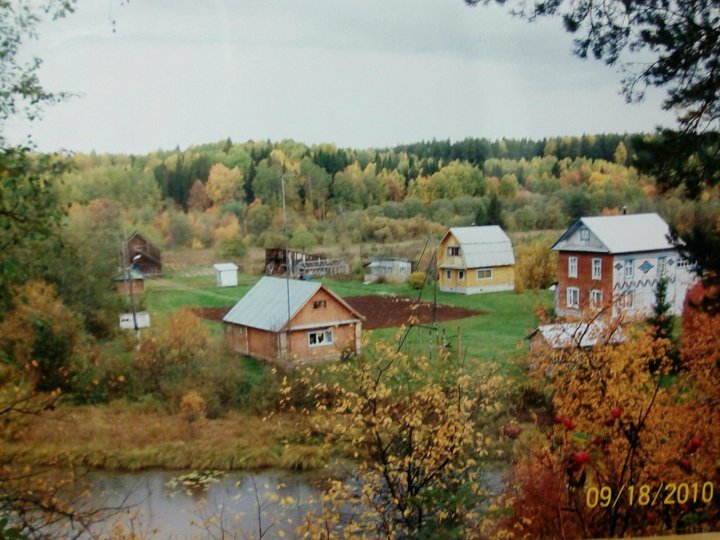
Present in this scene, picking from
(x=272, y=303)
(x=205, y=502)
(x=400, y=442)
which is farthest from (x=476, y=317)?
(x=205, y=502)

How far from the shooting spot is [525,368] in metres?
3.19

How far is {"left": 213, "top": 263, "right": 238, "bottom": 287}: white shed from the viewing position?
10.1 feet

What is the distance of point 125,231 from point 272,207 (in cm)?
58

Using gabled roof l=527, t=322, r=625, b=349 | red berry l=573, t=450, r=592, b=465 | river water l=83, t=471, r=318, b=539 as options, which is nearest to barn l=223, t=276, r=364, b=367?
river water l=83, t=471, r=318, b=539

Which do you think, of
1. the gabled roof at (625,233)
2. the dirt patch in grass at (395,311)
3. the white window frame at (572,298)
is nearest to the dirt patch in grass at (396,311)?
the dirt patch in grass at (395,311)

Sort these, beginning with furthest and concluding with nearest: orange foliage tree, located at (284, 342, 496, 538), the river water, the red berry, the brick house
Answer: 1. the brick house
2. the red berry
3. orange foliage tree, located at (284, 342, 496, 538)
4. the river water

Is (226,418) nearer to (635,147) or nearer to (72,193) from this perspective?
(72,193)

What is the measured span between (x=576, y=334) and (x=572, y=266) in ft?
0.95

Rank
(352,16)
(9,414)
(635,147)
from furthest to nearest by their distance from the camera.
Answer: (635,147) → (352,16) → (9,414)

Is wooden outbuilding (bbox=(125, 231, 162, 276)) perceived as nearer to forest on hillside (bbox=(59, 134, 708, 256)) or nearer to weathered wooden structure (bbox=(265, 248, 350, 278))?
forest on hillside (bbox=(59, 134, 708, 256))

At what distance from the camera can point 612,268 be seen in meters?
3.25

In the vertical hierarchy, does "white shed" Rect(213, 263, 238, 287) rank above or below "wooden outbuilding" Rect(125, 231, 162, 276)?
below

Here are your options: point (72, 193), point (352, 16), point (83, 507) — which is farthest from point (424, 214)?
point (83, 507)
